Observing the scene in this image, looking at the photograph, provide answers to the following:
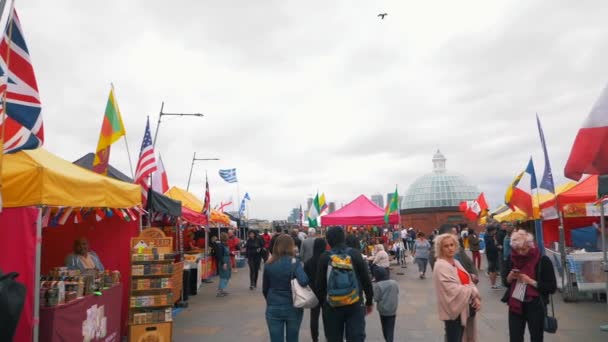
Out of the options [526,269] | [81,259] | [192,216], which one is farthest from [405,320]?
[192,216]

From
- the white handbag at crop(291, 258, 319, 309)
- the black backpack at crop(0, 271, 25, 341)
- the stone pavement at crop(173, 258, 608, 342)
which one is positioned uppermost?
the black backpack at crop(0, 271, 25, 341)

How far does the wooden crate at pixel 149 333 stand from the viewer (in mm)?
7129

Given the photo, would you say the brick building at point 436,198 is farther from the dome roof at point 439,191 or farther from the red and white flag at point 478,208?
the red and white flag at point 478,208

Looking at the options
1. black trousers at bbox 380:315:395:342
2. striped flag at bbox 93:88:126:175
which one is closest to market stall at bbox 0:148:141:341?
striped flag at bbox 93:88:126:175

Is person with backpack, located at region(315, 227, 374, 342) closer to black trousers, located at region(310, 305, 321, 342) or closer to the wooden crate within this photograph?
black trousers, located at region(310, 305, 321, 342)

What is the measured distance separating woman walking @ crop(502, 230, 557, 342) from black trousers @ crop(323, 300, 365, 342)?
5.91ft

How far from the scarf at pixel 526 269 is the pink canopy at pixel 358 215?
45.7ft

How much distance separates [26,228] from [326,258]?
3.30 metres

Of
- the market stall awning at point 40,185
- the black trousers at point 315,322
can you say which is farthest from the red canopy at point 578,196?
the market stall awning at point 40,185

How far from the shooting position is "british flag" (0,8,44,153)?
4.64m

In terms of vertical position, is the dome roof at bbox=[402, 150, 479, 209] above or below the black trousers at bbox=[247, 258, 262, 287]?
above

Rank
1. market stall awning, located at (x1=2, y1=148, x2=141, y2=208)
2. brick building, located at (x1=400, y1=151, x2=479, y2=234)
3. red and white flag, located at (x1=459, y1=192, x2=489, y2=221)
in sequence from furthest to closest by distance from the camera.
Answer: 1. brick building, located at (x1=400, y1=151, x2=479, y2=234)
2. red and white flag, located at (x1=459, y1=192, x2=489, y2=221)
3. market stall awning, located at (x1=2, y1=148, x2=141, y2=208)

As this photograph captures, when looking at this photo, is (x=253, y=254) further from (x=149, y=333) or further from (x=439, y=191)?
(x=439, y=191)

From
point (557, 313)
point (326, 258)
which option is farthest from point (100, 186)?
point (557, 313)
